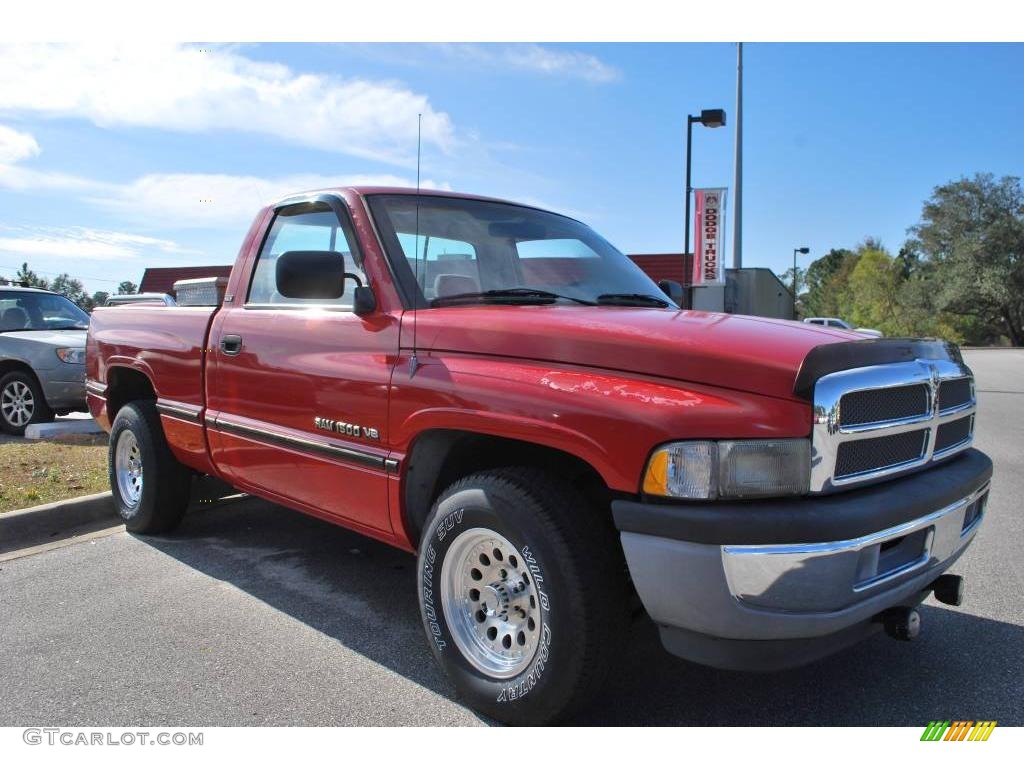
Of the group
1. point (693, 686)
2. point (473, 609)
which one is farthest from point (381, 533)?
point (693, 686)

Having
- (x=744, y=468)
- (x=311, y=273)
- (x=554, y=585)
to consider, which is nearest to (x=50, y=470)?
(x=311, y=273)

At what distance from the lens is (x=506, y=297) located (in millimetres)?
3270

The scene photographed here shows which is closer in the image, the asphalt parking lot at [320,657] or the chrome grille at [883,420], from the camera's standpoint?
the chrome grille at [883,420]

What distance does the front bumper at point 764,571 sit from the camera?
215 centimetres

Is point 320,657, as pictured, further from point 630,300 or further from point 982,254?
point 982,254

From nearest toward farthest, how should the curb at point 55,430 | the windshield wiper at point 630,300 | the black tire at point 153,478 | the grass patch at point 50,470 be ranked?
1. the windshield wiper at point 630,300
2. the black tire at point 153,478
3. the grass patch at point 50,470
4. the curb at point 55,430

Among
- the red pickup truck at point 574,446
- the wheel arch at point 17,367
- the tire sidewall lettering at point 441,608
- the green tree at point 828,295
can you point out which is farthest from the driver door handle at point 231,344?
the green tree at point 828,295

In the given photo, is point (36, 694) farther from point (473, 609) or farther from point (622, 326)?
point (622, 326)

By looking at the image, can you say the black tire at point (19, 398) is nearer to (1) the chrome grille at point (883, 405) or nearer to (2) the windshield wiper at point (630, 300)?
(2) the windshield wiper at point (630, 300)

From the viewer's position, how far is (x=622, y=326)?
2615mm

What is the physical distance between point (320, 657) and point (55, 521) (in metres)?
2.87

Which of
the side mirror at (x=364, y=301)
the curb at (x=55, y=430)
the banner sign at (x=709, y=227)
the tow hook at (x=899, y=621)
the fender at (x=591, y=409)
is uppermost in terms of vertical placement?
the banner sign at (x=709, y=227)
